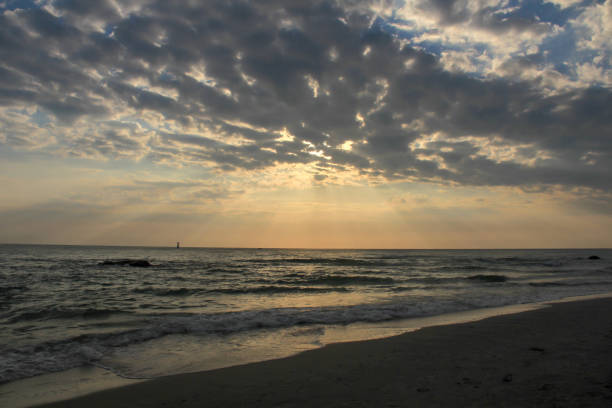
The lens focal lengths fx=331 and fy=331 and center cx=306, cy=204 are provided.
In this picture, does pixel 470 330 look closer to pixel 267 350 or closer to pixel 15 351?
pixel 267 350

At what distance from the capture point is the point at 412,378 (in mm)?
5059

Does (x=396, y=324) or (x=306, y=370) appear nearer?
(x=306, y=370)

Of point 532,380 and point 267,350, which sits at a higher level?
point 532,380

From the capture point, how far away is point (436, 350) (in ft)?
21.7

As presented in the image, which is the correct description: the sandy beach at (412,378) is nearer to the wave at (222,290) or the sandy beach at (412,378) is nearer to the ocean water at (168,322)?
the ocean water at (168,322)

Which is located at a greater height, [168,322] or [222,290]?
[168,322]

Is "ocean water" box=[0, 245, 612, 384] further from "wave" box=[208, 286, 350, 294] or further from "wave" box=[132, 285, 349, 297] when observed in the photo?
"wave" box=[208, 286, 350, 294]

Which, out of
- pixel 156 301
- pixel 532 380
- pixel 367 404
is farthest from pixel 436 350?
pixel 156 301

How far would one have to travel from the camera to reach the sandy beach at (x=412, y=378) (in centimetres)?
422

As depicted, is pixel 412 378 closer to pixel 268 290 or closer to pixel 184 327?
pixel 184 327

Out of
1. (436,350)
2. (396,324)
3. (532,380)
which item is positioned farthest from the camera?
(396,324)

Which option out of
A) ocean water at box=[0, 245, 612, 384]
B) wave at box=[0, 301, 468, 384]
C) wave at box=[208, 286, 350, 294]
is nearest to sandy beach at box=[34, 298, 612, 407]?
ocean water at box=[0, 245, 612, 384]

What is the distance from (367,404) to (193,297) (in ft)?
42.7

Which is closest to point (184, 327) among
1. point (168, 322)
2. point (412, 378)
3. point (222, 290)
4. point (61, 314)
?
point (168, 322)
